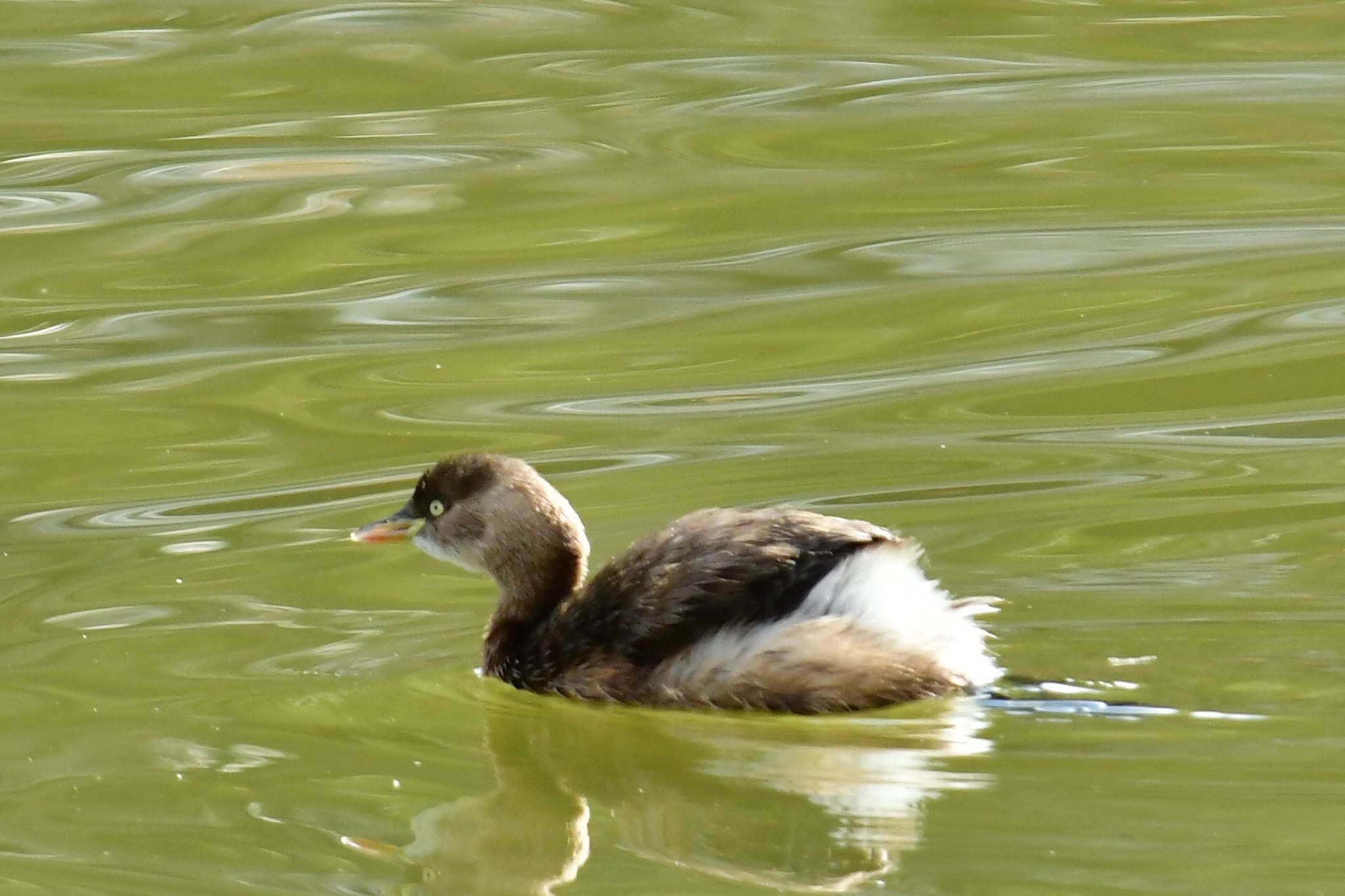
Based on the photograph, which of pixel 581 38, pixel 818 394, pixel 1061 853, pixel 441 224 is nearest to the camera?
pixel 1061 853

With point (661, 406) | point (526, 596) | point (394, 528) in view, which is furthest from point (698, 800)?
point (661, 406)

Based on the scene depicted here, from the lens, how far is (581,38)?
12.7 metres

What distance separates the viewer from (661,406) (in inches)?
321

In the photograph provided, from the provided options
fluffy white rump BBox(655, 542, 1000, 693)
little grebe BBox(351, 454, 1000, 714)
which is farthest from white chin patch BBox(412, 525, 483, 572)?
fluffy white rump BBox(655, 542, 1000, 693)

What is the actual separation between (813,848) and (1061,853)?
1.56 feet

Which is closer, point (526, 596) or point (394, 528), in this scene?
point (526, 596)

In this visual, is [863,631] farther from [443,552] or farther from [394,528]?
[394,528]

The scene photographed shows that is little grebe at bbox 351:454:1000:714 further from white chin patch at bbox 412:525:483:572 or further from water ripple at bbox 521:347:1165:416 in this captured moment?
water ripple at bbox 521:347:1165:416

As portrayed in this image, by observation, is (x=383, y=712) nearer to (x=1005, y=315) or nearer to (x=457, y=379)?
(x=457, y=379)

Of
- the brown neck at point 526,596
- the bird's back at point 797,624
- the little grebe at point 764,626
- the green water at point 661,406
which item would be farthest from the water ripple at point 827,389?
the bird's back at point 797,624

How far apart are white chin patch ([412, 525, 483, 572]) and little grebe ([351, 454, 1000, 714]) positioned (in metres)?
0.46

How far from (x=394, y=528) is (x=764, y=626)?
130cm

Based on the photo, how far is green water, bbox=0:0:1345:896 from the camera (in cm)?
495

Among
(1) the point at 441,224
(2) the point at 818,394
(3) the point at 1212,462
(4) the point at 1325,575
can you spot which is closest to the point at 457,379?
(2) the point at 818,394
